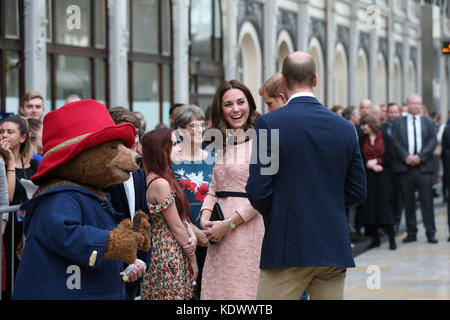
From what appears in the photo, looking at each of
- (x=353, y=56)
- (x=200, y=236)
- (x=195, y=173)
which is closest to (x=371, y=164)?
(x=195, y=173)

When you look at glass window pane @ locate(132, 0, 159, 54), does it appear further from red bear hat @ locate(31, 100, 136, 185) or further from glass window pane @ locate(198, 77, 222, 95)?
red bear hat @ locate(31, 100, 136, 185)

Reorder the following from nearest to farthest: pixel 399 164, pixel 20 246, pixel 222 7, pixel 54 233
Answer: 1. pixel 54 233
2. pixel 20 246
3. pixel 399 164
4. pixel 222 7

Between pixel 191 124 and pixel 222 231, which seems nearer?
pixel 222 231

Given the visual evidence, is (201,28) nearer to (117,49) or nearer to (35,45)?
(117,49)

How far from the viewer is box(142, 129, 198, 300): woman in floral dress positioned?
5.64 meters

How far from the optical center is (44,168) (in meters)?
3.74

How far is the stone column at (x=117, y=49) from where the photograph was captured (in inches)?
579

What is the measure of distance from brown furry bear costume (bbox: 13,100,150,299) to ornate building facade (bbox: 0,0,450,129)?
8.68m

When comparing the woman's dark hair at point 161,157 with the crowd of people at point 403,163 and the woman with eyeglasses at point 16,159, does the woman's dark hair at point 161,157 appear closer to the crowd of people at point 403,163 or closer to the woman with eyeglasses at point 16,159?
the woman with eyeglasses at point 16,159

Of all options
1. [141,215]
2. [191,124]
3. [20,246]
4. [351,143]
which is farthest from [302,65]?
[20,246]

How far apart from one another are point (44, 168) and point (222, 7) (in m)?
15.5

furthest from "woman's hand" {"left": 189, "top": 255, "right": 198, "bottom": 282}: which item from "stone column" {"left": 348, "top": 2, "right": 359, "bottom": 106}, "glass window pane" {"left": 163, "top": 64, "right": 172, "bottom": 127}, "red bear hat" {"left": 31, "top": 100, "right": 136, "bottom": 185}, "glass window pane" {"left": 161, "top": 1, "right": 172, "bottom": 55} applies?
"stone column" {"left": 348, "top": 2, "right": 359, "bottom": 106}

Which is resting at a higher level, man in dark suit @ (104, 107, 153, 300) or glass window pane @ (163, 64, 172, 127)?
glass window pane @ (163, 64, 172, 127)
